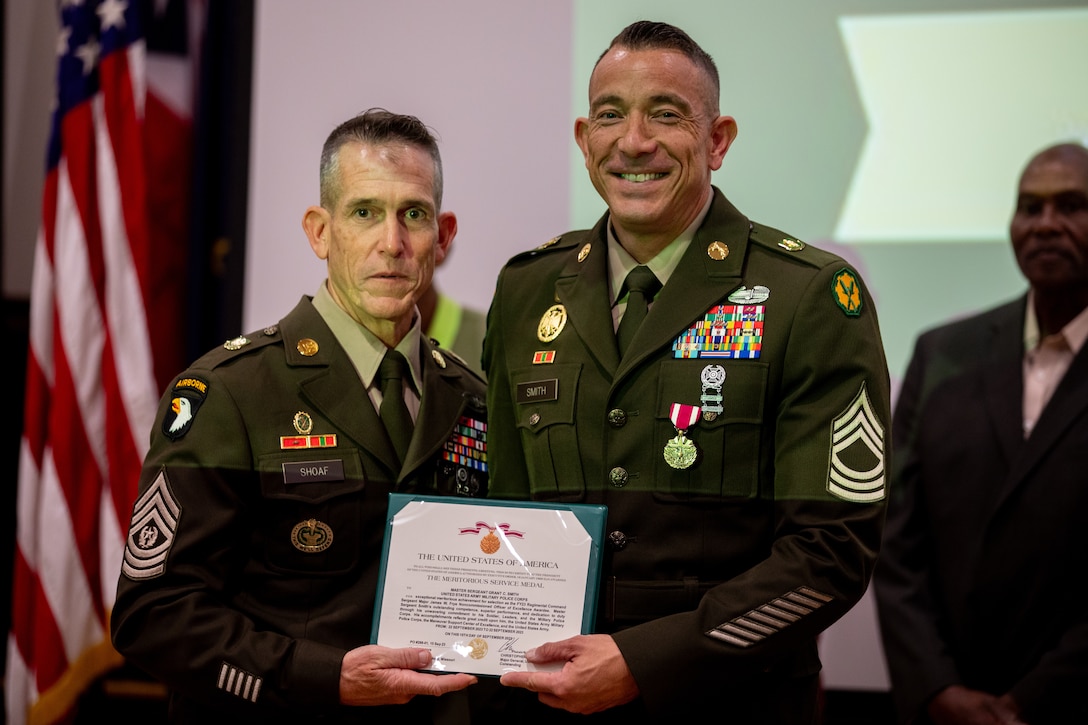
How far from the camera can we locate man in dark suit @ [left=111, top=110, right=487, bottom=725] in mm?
1903

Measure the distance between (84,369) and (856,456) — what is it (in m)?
3.05

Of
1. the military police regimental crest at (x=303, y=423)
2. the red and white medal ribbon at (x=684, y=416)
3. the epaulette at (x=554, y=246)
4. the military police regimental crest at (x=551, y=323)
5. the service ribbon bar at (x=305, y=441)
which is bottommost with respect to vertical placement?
the service ribbon bar at (x=305, y=441)

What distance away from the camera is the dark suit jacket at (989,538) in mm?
3000

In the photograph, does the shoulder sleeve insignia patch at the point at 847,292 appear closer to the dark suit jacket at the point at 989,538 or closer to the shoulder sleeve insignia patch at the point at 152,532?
the shoulder sleeve insignia patch at the point at 152,532

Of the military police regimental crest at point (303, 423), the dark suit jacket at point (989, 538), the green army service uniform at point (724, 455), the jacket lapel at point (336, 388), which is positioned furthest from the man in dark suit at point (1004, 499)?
the military police regimental crest at point (303, 423)

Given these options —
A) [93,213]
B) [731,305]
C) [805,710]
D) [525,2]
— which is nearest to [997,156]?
[525,2]

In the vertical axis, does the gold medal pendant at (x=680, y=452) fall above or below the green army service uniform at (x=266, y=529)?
above

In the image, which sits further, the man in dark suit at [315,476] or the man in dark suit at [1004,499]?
the man in dark suit at [1004,499]

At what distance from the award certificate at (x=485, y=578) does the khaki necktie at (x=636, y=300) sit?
34 centimetres

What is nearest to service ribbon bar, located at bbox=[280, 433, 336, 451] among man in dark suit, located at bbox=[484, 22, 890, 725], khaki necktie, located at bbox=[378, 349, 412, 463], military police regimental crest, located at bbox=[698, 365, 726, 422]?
khaki necktie, located at bbox=[378, 349, 412, 463]

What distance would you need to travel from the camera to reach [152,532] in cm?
197

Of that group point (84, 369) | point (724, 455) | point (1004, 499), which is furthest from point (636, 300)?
point (84, 369)

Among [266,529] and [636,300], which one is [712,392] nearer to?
[636,300]

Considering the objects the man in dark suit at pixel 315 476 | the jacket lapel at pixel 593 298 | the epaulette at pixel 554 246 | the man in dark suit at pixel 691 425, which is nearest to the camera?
the man in dark suit at pixel 691 425
